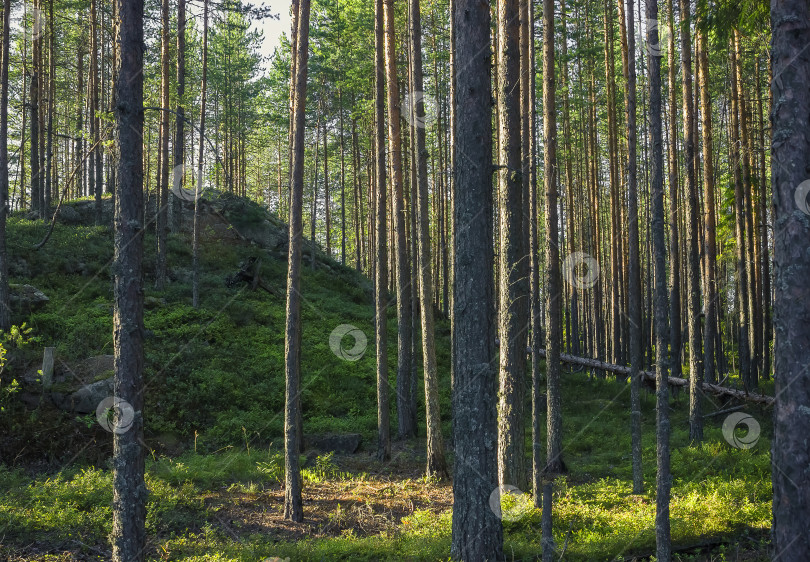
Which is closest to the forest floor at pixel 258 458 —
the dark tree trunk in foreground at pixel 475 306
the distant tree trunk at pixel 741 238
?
the dark tree trunk in foreground at pixel 475 306

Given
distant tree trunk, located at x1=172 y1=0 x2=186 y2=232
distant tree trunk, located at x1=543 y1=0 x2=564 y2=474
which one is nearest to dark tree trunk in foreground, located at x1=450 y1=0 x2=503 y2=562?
distant tree trunk, located at x1=543 y1=0 x2=564 y2=474

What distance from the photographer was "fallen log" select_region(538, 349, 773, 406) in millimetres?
15352

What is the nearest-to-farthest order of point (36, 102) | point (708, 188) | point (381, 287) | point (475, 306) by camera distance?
1. point (475, 306)
2. point (381, 287)
3. point (708, 188)
4. point (36, 102)

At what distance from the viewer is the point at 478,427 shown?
5559 millimetres

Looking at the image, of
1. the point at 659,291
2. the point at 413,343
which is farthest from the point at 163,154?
the point at 659,291

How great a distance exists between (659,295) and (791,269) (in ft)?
8.66

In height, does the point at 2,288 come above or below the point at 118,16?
below

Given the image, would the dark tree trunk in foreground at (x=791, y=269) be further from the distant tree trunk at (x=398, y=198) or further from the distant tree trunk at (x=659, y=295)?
the distant tree trunk at (x=398, y=198)

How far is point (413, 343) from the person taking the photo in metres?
14.9

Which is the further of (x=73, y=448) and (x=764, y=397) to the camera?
(x=764, y=397)

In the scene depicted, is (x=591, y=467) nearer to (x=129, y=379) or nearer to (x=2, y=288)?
(x=129, y=379)

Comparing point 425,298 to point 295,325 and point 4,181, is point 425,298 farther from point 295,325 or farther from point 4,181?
point 4,181

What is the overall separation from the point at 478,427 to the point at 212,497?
6091mm

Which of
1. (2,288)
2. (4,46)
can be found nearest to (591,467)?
(2,288)
